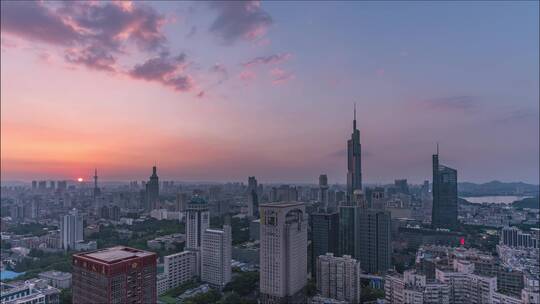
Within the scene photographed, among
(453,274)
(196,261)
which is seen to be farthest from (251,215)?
(453,274)

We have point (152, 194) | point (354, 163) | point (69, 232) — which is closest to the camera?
point (69, 232)

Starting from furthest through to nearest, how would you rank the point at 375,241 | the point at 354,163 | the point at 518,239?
the point at 354,163
the point at 518,239
the point at 375,241

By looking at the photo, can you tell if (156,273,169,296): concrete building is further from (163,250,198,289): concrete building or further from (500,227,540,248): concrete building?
(500,227,540,248): concrete building

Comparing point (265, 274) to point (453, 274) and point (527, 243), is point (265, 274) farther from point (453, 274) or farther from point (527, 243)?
point (527, 243)

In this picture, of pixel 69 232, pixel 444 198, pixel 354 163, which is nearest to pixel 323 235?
pixel 444 198

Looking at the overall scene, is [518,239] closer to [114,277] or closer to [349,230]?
[349,230]

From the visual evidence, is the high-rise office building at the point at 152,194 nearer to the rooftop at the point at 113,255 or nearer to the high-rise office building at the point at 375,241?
the high-rise office building at the point at 375,241

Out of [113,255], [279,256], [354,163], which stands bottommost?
[279,256]

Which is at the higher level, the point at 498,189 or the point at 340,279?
the point at 498,189
